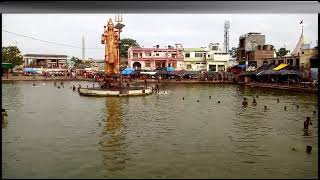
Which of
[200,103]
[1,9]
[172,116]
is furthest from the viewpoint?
[200,103]

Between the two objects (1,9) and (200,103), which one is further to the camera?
(200,103)

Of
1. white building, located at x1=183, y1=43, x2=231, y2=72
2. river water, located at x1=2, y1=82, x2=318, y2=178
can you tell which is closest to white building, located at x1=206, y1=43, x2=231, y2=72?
white building, located at x1=183, y1=43, x2=231, y2=72

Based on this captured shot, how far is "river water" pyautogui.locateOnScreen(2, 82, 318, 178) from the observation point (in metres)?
10.9

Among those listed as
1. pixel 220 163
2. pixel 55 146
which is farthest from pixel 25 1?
pixel 55 146

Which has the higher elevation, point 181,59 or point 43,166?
point 181,59

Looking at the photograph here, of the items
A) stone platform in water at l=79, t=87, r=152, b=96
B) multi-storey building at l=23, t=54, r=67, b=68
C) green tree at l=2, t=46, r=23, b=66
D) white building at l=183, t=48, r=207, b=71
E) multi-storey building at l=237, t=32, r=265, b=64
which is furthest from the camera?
multi-storey building at l=23, t=54, r=67, b=68

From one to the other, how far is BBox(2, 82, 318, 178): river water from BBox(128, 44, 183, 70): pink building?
52.0 meters

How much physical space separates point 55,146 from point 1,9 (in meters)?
9.86

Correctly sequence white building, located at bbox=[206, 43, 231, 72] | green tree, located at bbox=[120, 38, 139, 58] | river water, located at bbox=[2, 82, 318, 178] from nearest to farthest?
river water, located at bbox=[2, 82, 318, 178], white building, located at bbox=[206, 43, 231, 72], green tree, located at bbox=[120, 38, 139, 58]

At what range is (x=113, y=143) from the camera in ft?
47.9

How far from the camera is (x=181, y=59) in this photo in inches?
3059

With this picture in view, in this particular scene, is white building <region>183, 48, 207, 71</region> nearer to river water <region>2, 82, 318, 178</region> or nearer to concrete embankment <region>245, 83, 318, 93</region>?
concrete embankment <region>245, 83, 318, 93</region>

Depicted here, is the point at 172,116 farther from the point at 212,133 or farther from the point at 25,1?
the point at 25,1

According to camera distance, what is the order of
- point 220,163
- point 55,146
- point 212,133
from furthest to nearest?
Answer: point 212,133 → point 55,146 → point 220,163
